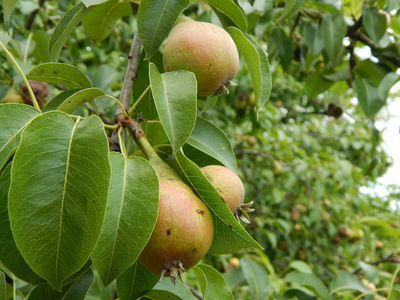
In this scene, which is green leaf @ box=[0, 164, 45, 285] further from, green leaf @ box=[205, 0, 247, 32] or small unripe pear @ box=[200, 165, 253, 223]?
green leaf @ box=[205, 0, 247, 32]

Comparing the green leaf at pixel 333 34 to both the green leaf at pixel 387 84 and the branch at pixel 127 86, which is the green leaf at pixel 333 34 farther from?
the branch at pixel 127 86

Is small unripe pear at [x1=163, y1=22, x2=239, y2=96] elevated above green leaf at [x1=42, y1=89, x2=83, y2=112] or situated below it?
above

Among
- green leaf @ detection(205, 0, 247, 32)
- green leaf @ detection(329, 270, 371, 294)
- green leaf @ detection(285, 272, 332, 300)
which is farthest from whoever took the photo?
green leaf @ detection(329, 270, 371, 294)

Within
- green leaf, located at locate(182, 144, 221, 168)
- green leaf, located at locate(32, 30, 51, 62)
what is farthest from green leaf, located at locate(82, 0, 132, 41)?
green leaf, located at locate(32, 30, 51, 62)

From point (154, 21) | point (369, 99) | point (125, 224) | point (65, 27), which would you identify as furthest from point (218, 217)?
point (369, 99)

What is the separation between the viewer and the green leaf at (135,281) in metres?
0.76

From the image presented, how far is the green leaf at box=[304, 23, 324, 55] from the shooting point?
1.60m

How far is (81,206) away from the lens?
1.90ft

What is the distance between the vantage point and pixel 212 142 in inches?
33.4

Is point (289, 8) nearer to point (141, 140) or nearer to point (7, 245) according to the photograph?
point (141, 140)

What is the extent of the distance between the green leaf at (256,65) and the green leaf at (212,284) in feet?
1.22

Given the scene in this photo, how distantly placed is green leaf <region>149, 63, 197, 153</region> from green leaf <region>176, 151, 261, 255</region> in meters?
0.04

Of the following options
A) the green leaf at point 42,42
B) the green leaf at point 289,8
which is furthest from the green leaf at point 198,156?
the green leaf at point 42,42

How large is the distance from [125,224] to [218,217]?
16cm
